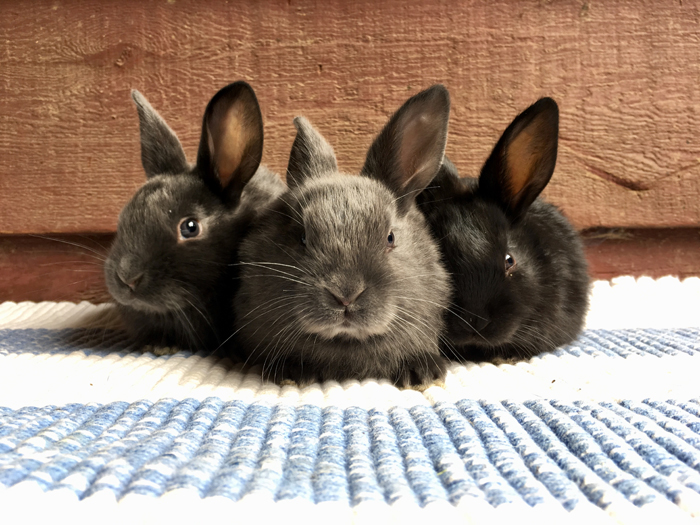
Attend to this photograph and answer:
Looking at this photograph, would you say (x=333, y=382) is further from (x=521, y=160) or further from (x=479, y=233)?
(x=521, y=160)

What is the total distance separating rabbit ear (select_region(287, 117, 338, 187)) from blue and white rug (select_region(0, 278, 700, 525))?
46cm

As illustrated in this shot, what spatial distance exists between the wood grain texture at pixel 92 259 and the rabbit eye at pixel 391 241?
4.54ft

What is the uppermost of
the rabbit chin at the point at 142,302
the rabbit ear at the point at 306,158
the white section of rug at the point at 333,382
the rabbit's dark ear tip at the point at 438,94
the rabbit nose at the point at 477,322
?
the rabbit's dark ear tip at the point at 438,94

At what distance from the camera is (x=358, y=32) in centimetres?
201

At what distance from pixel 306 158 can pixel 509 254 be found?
0.52 m

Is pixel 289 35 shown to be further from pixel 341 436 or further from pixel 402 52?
pixel 341 436

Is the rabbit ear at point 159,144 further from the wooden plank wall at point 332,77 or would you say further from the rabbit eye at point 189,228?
the wooden plank wall at point 332,77

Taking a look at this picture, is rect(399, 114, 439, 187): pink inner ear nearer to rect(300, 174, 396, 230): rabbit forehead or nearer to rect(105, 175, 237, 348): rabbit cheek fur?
rect(300, 174, 396, 230): rabbit forehead

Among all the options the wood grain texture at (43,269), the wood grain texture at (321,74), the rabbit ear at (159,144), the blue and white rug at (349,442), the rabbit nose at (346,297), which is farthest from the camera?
the wood grain texture at (43,269)

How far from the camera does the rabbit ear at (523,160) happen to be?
1252 millimetres

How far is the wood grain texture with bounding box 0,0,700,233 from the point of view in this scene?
1.99 metres

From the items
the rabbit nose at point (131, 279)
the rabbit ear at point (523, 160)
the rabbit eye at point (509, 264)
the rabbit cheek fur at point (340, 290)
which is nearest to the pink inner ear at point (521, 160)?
the rabbit ear at point (523, 160)

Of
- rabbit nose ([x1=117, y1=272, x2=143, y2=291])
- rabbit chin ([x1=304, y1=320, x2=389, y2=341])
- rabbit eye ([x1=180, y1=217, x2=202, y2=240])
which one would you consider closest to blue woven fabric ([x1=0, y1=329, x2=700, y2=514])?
rabbit chin ([x1=304, y1=320, x2=389, y2=341])

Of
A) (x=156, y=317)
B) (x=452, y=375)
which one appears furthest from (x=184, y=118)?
(x=452, y=375)
